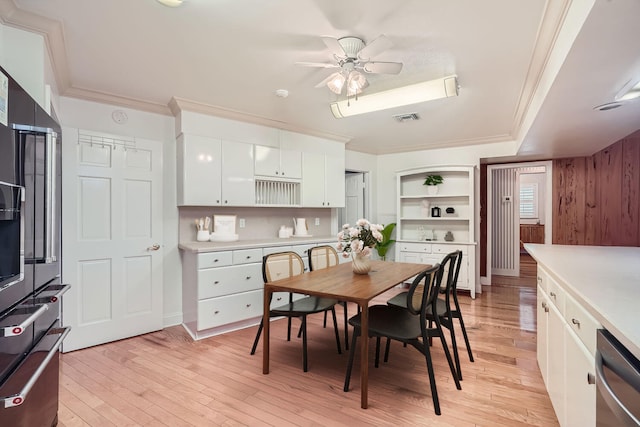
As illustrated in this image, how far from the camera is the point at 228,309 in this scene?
3344 millimetres

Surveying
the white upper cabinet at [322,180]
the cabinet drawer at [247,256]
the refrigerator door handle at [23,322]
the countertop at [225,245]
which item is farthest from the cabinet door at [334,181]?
the refrigerator door handle at [23,322]

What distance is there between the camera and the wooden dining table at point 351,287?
80.0 inches

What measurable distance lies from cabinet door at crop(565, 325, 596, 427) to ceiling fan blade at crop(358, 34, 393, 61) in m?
1.79

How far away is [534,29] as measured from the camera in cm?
199

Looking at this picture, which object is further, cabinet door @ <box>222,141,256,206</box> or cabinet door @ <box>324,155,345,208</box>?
cabinet door @ <box>324,155,345,208</box>

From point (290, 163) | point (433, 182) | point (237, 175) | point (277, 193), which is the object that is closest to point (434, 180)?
point (433, 182)

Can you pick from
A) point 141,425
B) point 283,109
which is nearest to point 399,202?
point 283,109

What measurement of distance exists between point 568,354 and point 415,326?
2.87 feet

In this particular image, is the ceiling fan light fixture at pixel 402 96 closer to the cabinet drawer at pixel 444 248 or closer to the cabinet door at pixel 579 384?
the cabinet door at pixel 579 384

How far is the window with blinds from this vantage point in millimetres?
8734

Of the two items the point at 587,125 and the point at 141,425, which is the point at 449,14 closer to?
the point at 587,125

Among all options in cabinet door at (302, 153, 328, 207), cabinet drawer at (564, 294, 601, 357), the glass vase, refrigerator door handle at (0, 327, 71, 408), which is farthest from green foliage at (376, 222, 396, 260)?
refrigerator door handle at (0, 327, 71, 408)

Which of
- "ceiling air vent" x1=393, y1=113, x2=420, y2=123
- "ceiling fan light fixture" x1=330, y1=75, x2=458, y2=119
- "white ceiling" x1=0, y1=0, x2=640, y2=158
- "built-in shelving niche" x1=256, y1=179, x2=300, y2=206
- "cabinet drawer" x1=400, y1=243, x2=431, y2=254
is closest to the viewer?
"white ceiling" x1=0, y1=0, x2=640, y2=158

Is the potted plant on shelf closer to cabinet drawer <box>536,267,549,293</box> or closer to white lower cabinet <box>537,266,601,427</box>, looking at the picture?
cabinet drawer <box>536,267,549,293</box>
